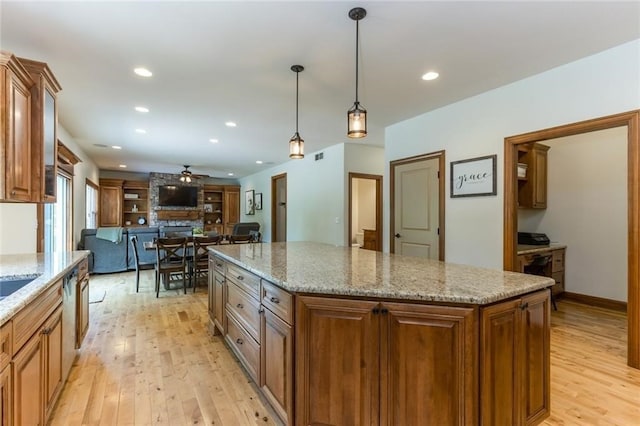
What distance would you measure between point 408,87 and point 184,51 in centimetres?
222

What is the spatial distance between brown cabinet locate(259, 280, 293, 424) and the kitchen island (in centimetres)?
1

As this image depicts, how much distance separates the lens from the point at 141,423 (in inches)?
74.9

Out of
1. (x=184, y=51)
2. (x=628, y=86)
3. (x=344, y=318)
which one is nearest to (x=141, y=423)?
(x=344, y=318)

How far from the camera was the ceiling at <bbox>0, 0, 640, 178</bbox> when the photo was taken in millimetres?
2082

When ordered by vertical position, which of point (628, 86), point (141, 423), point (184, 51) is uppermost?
point (184, 51)

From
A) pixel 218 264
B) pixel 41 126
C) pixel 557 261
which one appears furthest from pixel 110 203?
pixel 557 261

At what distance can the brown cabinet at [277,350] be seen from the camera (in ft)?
5.60

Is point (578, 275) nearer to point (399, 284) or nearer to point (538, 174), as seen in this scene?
point (538, 174)

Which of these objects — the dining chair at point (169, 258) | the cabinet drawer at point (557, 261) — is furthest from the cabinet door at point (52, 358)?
the cabinet drawer at point (557, 261)

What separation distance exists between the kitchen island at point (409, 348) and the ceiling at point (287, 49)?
1758 millimetres

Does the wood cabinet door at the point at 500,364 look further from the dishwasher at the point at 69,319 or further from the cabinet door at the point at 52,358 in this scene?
the dishwasher at the point at 69,319

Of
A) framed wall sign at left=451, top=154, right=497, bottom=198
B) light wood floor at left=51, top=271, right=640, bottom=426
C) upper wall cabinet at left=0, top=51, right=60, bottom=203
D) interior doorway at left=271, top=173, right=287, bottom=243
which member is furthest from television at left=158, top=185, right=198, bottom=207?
framed wall sign at left=451, top=154, right=497, bottom=198

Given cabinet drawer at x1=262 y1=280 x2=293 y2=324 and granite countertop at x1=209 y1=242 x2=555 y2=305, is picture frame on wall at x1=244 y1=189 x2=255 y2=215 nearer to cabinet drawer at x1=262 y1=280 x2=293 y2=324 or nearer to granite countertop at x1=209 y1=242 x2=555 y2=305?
granite countertop at x1=209 y1=242 x2=555 y2=305

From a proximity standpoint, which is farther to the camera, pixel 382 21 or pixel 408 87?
pixel 408 87
